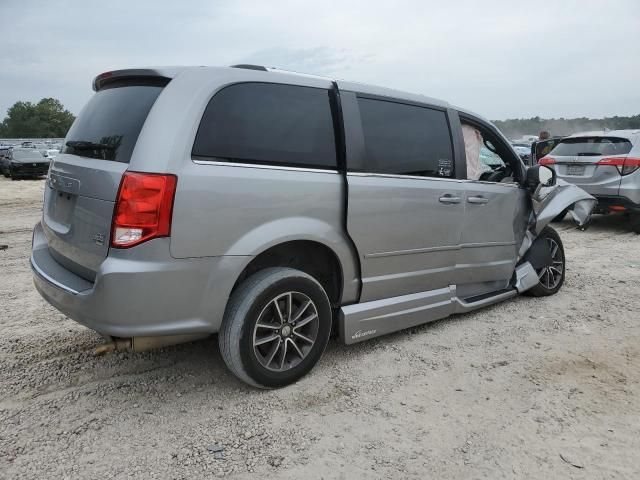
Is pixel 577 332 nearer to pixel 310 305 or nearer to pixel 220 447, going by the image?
pixel 310 305

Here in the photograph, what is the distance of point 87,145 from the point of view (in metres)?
2.98

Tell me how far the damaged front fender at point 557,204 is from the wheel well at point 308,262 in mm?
2382

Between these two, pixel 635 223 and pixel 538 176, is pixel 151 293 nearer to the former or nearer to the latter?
pixel 538 176

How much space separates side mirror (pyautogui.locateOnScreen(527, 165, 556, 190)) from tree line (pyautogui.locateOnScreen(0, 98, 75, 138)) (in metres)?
92.0

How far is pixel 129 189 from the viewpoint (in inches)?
99.6

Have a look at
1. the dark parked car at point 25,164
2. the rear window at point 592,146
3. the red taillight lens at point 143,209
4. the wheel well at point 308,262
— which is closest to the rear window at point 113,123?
the red taillight lens at point 143,209

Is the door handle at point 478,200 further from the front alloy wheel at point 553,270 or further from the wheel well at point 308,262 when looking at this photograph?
the wheel well at point 308,262

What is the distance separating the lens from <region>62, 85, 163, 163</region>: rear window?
8.94ft

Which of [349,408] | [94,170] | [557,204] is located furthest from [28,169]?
[349,408]

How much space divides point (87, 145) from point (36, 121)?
323 ft

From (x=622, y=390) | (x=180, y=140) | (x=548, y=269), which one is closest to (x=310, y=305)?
(x=180, y=140)

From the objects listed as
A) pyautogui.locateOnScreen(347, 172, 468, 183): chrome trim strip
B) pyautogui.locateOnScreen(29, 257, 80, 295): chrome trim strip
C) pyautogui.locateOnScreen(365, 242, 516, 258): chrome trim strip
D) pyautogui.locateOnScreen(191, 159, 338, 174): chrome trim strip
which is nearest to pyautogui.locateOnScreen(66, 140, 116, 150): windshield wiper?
pyautogui.locateOnScreen(191, 159, 338, 174): chrome trim strip

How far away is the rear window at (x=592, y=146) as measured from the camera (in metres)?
8.45

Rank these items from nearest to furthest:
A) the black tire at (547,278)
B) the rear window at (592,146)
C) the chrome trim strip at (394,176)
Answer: the chrome trim strip at (394,176), the black tire at (547,278), the rear window at (592,146)
